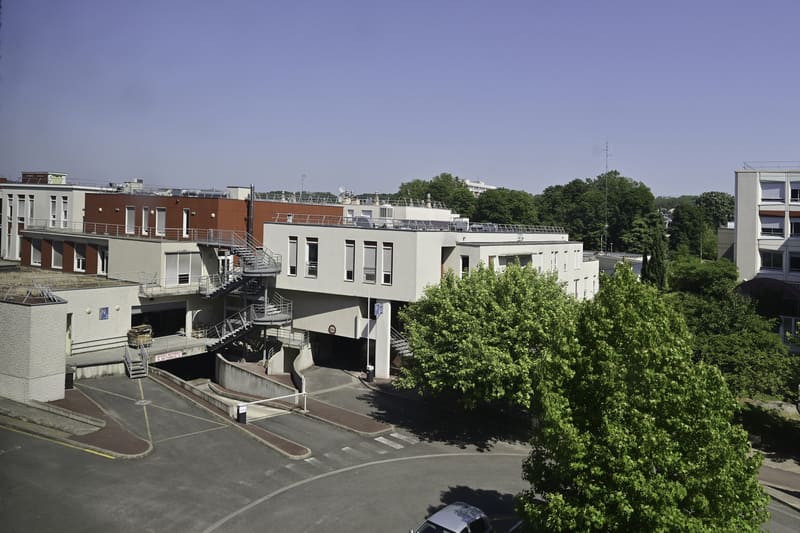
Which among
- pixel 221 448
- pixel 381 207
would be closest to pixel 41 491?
pixel 221 448

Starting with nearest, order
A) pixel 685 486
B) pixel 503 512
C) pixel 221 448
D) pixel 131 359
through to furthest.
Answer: pixel 685 486, pixel 503 512, pixel 221 448, pixel 131 359

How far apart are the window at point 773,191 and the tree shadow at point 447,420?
114ft

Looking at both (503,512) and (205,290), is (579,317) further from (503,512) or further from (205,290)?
(205,290)

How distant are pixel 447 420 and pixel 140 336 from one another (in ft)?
68.1

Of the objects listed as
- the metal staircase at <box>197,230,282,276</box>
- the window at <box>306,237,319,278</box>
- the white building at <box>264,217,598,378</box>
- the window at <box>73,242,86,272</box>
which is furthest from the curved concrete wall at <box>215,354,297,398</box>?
the window at <box>73,242,86,272</box>

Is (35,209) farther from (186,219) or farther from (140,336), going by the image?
(140,336)

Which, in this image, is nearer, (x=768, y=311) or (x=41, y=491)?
(x=41, y=491)

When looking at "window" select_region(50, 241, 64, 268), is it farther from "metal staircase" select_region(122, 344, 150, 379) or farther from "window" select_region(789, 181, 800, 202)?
"window" select_region(789, 181, 800, 202)

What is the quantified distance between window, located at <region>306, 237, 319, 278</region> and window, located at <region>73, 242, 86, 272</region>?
63.9 feet

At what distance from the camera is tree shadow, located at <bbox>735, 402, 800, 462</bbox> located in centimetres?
2930

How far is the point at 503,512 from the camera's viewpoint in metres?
21.2

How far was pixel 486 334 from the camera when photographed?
2739 centimetres

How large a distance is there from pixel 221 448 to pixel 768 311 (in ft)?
140

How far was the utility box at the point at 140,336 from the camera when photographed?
1540 inches
